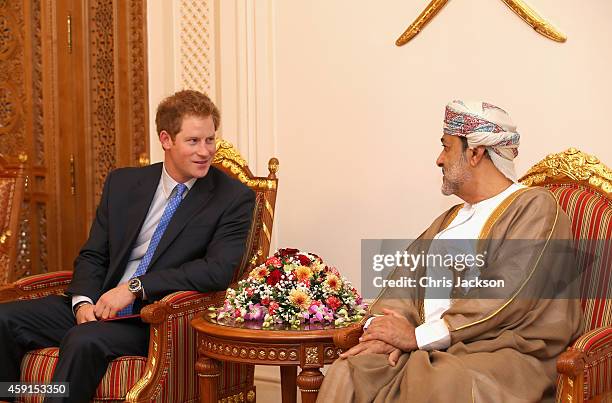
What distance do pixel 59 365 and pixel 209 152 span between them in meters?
1.18

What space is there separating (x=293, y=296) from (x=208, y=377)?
527 mm

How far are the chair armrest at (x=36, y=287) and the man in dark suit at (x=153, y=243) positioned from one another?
151 mm

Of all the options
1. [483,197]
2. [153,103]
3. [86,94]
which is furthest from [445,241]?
[86,94]

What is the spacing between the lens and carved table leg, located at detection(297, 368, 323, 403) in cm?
362

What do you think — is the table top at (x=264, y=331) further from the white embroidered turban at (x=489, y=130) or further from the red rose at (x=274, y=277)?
the white embroidered turban at (x=489, y=130)

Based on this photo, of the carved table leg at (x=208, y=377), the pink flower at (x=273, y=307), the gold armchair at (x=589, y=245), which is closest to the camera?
the gold armchair at (x=589, y=245)

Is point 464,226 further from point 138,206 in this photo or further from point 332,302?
point 138,206

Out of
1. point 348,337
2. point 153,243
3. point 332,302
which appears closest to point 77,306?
point 153,243

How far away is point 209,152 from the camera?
4332 mm

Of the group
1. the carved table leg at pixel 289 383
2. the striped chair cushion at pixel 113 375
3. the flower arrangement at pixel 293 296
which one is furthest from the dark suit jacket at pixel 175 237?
the carved table leg at pixel 289 383

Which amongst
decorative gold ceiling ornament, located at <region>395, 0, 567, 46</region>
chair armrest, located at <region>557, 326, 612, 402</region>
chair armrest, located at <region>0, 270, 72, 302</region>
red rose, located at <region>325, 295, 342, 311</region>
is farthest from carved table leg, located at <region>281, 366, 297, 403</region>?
decorative gold ceiling ornament, located at <region>395, 0, 567, 46</region>

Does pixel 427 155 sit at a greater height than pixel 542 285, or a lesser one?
greater

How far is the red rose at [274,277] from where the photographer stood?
3.86 m

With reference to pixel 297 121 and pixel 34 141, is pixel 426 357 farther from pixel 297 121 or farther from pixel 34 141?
pixel 34 141
